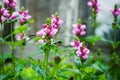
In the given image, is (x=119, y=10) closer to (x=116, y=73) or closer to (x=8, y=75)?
(x=116, y=73)

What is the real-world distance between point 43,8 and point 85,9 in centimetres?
98

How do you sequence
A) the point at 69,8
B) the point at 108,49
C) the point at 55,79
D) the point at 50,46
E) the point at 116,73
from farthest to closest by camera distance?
the point at 69,8, the point at 108,49, the point at 116,73, the point at 55,79, the point at 50,46

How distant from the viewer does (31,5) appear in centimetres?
634

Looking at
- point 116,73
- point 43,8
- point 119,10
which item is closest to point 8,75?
point 119,10

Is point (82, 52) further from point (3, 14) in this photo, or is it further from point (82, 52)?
point (3, 14)

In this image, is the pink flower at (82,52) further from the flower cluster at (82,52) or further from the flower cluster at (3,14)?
the flower cluster at (3,14)

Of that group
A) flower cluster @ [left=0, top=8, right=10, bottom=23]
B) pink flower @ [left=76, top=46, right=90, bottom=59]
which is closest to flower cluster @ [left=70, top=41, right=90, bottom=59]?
pink flower @ [left=76, top=46, right=90, bottom=59]

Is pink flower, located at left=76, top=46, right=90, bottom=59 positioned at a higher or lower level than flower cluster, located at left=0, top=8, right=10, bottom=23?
lower

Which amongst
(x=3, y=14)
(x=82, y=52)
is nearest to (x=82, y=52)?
(x=82, y=52)

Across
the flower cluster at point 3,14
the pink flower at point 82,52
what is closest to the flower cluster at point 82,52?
the pink flower at point 82,52

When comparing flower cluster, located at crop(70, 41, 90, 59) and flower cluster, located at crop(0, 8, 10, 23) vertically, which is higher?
flower cluster, located at crop(0, 8, 10, 23)

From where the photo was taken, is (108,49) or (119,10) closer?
(119,10)

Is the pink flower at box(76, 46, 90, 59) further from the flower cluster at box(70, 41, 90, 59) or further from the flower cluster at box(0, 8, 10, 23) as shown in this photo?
the flower cluster at box(0, 8, 10, 23)

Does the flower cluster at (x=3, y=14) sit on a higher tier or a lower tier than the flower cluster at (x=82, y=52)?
higher
